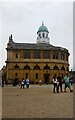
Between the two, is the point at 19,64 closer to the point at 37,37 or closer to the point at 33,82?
the point at 33,82

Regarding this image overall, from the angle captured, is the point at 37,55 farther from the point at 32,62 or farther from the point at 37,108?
the point at 37,108

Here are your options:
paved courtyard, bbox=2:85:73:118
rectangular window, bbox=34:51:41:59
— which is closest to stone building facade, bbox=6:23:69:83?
rectangular window, bbox=34:51:41:59

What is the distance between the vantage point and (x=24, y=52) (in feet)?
279

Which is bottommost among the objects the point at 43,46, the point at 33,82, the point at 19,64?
the point at 33,82

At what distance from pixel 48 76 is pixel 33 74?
4356 mm

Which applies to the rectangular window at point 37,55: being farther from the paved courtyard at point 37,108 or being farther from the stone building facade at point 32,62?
the paved courtyard at point 37,108

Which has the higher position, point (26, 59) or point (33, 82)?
point (26, 59)

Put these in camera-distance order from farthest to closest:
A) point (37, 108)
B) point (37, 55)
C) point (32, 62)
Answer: point (37, 55) → point (32, 62) → point (37, 108)

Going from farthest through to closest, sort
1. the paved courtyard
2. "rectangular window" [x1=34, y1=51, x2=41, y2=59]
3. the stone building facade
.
Answer: "rectangular window" [x1=34, y1=51, x2=41, y2=59] < the stone building facade < the paved courtyard

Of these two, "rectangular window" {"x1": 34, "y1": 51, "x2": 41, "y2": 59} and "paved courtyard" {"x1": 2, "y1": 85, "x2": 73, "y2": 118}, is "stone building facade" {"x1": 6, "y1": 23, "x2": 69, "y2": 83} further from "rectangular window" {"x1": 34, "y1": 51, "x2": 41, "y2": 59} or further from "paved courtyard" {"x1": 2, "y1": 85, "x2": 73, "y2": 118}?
"paved courtyard" {"x1": 2, "y1": 85, "x2": 73, "y2": 118}

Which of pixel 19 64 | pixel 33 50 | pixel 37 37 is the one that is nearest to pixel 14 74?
pixel 19 64

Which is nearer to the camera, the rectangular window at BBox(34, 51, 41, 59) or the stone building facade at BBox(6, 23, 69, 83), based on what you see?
the stone building facade at BBox(6, 23, 69, 83)

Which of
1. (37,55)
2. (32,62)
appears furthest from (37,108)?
(37,55)

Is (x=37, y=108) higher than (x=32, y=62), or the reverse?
(x=32, y=62)
